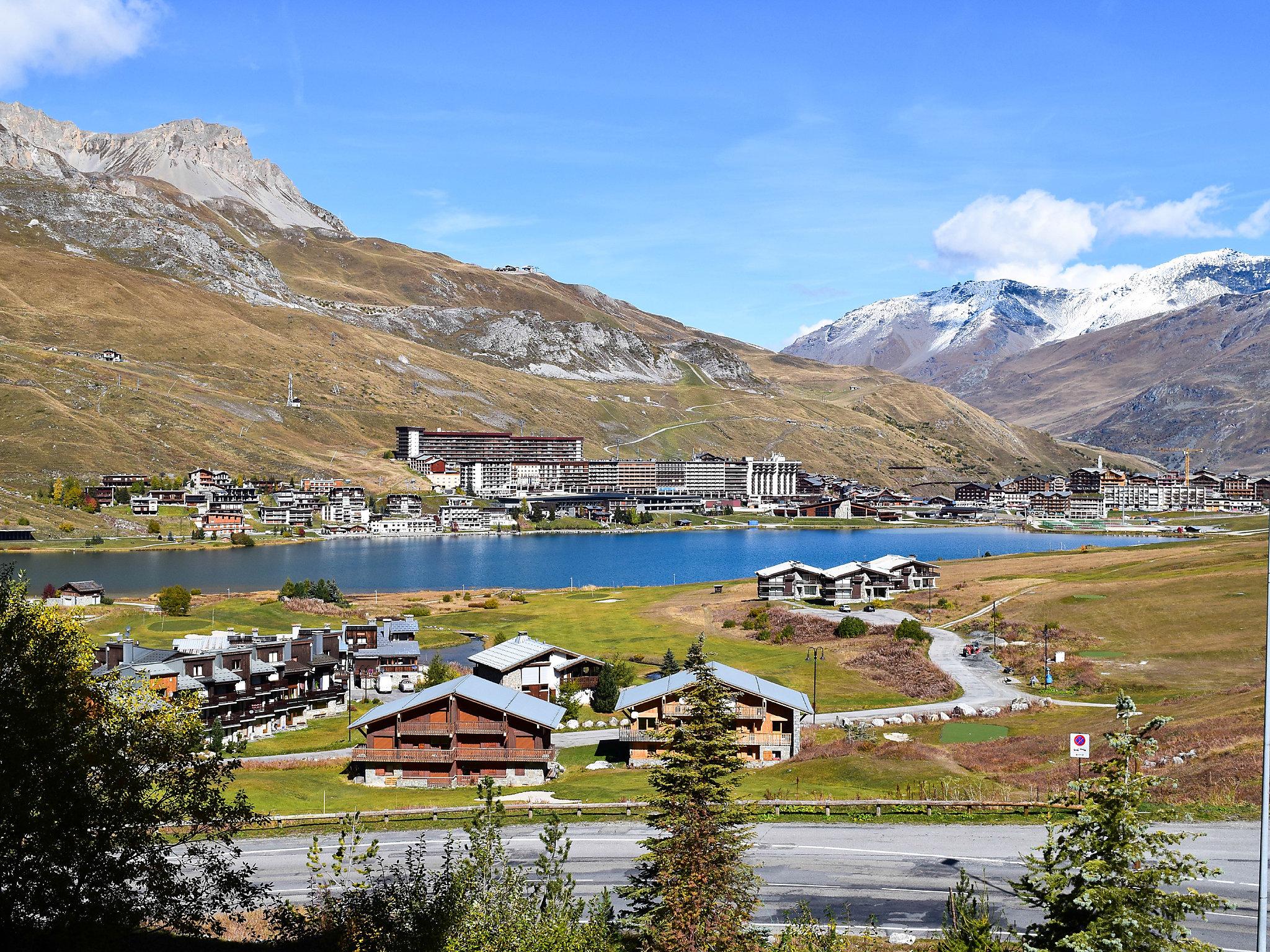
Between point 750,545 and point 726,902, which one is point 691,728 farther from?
point 750,545

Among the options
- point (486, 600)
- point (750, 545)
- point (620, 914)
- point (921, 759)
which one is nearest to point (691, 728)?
point (620, 914)

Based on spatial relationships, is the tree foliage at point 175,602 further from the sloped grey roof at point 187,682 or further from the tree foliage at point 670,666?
the tree foliage at point 670,666

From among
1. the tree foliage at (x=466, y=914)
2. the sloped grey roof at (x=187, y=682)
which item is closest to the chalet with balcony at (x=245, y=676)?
the sloped grey roof at (x=187, y=682)

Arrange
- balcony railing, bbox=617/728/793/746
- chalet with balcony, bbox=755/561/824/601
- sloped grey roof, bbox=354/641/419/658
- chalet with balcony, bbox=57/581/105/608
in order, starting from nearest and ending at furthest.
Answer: balcony railing, bbox=617/728/793/746, sloped grey roof, bbox=354/641/419/658, chalet with balcony, bbox=57/581/105/608, chalet with balcony, bbox=755/561/824/601

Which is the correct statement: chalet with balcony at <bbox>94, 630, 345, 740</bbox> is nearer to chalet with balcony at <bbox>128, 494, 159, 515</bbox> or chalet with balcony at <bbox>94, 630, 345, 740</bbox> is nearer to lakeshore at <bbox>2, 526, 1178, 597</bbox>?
lakeshore at <bbox>2, 526, 1178, 597</bbox>

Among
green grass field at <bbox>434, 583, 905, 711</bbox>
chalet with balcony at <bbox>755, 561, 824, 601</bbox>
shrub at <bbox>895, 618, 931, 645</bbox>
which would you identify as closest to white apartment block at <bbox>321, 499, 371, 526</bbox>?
green grass field at <bbox>434, 583, 905, 711</bbox>

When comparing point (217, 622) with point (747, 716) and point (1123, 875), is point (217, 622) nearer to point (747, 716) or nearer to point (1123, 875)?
point (747, 716)
